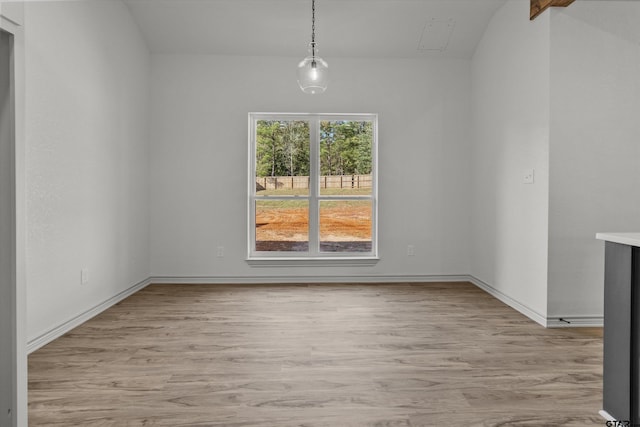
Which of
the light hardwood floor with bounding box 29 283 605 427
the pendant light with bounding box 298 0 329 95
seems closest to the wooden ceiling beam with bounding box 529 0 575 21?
the pendant light with bounding box 298 0 329 95

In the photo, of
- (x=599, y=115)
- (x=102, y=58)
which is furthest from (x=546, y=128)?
(x=102, y=58)

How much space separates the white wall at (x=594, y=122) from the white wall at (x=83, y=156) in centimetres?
387

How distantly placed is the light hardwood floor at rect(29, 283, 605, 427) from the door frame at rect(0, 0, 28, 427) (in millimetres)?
439

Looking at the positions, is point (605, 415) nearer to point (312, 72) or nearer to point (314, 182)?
point (312, 72)

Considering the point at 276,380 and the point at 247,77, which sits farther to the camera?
the point at 247,77

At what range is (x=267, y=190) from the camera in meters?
5.03

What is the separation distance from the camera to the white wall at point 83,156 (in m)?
2.85

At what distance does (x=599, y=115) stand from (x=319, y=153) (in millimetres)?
2873

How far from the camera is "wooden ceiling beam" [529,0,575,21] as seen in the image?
3193 mm

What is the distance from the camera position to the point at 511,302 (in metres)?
3.91

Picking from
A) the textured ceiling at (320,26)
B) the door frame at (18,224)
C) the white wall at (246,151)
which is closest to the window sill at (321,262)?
the white wall at (246,151)

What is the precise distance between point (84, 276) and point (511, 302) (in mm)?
3883

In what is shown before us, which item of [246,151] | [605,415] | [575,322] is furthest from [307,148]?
[605,415]

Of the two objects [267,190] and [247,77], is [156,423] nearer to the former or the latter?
[267,190]
